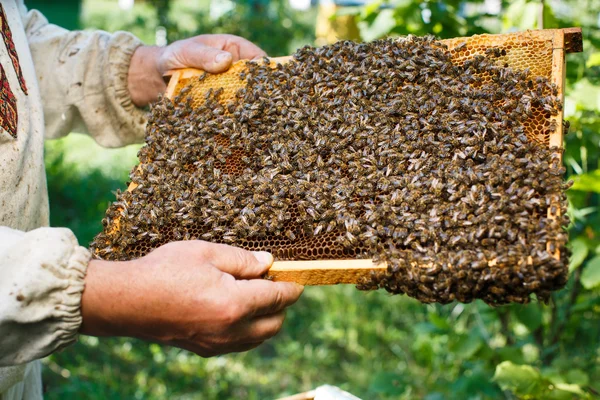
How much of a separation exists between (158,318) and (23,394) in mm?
1768

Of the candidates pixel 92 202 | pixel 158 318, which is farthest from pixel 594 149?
pixel 92 202

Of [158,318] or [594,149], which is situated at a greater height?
[594,149]

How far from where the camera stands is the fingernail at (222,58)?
143 inches

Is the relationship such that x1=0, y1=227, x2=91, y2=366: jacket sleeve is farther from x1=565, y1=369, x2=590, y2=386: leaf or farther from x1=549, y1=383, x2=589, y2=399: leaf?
x1=565, y1=369, x2=590, y2=386: leaf

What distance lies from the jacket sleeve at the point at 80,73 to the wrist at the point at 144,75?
0.13 ft

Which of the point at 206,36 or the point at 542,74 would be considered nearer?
the point at 542,74

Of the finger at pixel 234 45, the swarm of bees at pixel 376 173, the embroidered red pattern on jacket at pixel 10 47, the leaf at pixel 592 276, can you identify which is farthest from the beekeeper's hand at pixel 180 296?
the leaf at pixel 592 276

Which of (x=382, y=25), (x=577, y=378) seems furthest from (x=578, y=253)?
(x=382, y=25)

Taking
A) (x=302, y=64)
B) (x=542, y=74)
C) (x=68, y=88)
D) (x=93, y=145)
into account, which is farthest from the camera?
(x=93, y=145)

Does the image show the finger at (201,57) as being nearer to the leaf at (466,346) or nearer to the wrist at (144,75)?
the wrist at (144,75)

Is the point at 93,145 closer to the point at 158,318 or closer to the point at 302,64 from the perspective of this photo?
the point at 302,64

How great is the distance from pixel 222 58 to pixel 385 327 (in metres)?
5.05

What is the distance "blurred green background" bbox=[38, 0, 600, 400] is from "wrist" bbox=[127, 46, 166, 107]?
1.75 m

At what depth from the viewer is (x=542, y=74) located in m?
3.03
